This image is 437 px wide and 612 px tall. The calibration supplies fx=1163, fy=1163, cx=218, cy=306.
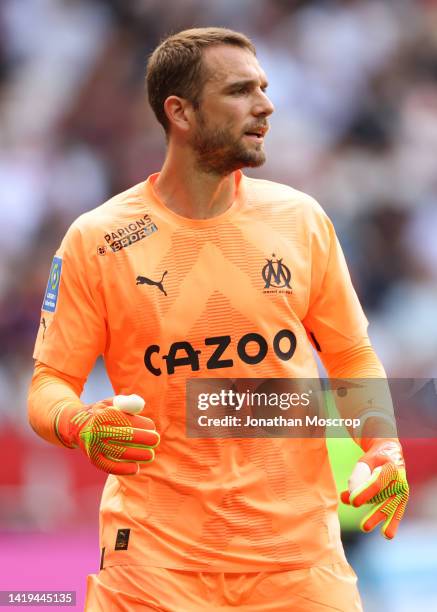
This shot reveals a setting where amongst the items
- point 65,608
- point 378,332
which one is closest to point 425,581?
point 65,608

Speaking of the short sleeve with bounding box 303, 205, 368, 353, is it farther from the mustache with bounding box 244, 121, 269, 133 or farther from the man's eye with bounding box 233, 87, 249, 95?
the man's eye with bounding box 233, 87, 249, 95

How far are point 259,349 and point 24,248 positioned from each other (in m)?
5.06

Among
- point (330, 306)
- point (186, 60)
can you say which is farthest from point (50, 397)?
point (186, 60)

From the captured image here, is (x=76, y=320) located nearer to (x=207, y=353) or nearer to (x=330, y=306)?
(x=207, y=353)

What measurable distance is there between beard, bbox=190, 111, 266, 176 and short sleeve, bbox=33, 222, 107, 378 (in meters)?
0.47

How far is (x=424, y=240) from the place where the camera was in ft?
28.1

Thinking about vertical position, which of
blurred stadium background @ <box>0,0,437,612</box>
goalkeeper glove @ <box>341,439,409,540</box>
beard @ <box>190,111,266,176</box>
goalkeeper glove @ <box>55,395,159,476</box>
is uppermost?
blurred stadium background @ <box>0,0,437,612</box>

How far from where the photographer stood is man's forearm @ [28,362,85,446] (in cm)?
338

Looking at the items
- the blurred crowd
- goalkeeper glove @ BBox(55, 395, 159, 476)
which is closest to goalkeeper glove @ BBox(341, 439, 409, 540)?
goalkeeper glove @ BBox(55, 395, 159, 476)

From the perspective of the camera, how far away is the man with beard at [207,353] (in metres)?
3.29

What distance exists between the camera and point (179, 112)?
3.74m

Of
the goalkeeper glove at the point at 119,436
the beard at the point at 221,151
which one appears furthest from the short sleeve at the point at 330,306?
the goalkeeper glove at the point at 119,436

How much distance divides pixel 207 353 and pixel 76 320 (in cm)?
41

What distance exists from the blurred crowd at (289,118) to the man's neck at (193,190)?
15.1 feet
